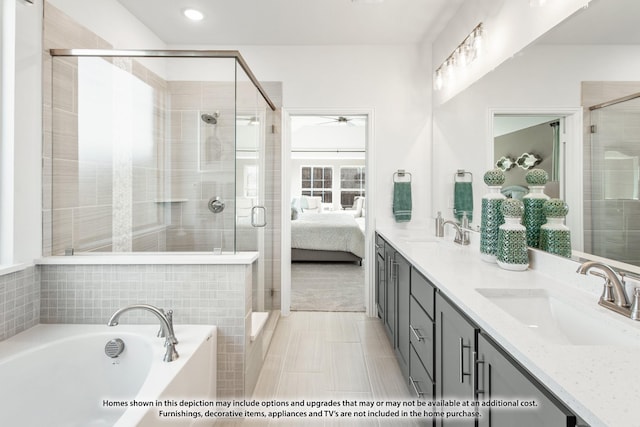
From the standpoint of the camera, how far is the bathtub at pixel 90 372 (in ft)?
4.66

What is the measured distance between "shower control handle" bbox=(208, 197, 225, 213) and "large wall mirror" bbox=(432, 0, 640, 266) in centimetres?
162

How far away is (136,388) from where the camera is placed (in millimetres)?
1608

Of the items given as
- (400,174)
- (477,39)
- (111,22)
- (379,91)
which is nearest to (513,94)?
(477,39)

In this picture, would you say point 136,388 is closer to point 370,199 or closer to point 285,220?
point 285,220

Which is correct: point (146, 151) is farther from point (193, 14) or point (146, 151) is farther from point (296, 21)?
point (296, 21)

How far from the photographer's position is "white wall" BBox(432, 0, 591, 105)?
1.59 meters

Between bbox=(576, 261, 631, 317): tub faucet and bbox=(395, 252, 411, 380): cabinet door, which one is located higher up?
bbox=(576, 261, 631, 317): tub faucet

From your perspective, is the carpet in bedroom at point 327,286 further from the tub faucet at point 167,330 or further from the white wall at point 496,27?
the white wall at point 496,27

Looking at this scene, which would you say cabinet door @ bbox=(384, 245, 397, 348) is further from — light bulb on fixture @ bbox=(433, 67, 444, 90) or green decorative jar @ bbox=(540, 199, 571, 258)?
light bulb on fixture @ bbox=(433, 67, 444, 90)

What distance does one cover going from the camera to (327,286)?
437cm

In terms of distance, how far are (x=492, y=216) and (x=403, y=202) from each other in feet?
4.70

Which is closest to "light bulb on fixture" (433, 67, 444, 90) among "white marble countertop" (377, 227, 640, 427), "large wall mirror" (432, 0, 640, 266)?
"large wall mirror" (432, 0, 640, 266)

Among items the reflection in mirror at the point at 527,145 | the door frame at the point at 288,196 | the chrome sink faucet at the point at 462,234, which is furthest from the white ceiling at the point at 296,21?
the chrome sink faucet at the point at 462,234

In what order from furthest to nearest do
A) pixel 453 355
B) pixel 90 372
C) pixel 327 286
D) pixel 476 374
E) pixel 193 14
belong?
1. pixel 327 286
2. pixel 193 14
3. pixel 90 372
4. pixel 453 355
5. pixel 476 374
